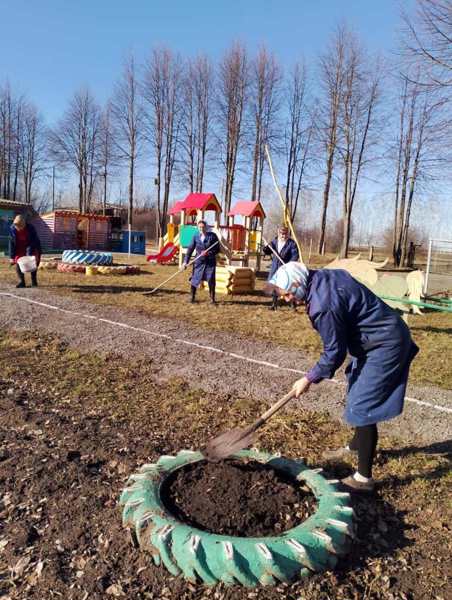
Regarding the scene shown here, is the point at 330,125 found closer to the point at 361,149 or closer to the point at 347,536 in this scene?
the point at 361,149

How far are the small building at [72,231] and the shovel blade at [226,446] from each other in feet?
95.2

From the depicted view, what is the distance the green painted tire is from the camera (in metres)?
2.12

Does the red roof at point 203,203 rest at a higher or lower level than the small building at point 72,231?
higher

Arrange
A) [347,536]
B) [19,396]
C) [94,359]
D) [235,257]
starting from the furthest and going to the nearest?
[235,257], [94,359], [19,396], [347,536]

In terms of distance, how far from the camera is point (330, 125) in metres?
28.7

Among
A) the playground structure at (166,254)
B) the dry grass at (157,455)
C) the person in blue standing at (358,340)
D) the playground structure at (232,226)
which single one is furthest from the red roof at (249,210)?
the person in blue standing at (358,340)

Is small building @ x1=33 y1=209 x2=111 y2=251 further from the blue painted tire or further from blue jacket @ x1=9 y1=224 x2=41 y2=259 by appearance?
blue jacket @ x1=9 y1=224 x2=41 y2=259

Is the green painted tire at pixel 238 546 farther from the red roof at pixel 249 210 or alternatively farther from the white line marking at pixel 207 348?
the red roof at pixel 249 210

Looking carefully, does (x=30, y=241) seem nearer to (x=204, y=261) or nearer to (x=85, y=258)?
(x=204, y=261)

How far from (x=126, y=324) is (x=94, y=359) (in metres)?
1.88

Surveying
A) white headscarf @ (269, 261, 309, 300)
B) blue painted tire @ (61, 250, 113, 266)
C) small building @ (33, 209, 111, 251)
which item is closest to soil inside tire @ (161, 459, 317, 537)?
white headscarf @ (269, 261, 309, 300)

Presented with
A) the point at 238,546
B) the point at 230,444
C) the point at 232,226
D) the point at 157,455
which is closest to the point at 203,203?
the point at 232,226

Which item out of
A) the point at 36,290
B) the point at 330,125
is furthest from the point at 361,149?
the point at 36,290

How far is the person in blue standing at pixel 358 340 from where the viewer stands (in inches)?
106
